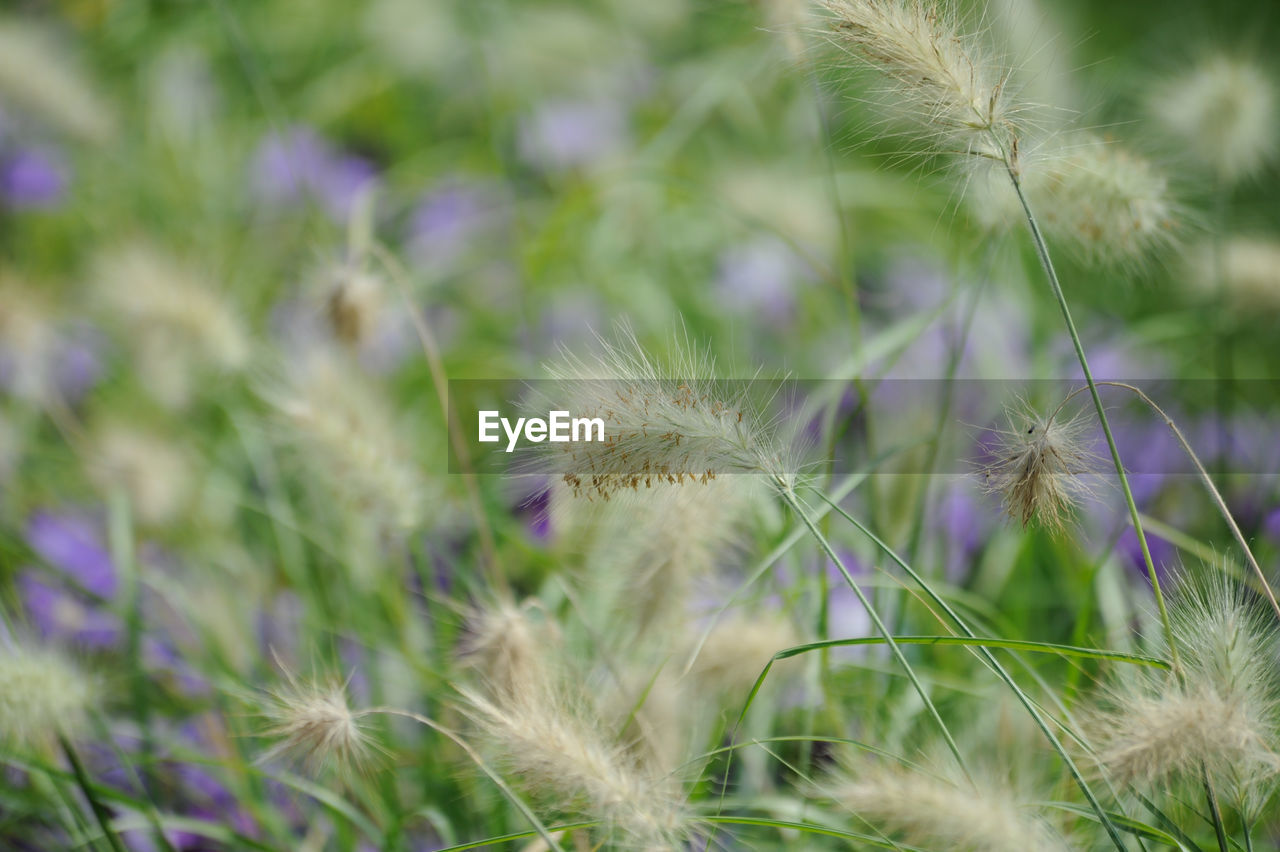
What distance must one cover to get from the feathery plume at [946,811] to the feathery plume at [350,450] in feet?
1.72

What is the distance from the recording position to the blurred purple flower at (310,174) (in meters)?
2.03

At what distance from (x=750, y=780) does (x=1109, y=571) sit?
513 millimetres

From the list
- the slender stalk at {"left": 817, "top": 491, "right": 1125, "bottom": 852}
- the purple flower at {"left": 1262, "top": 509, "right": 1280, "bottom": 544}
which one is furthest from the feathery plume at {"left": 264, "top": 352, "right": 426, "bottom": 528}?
the purple flower at {"left": 1262, "top": 509, "right": 1280, "bottom": 544}

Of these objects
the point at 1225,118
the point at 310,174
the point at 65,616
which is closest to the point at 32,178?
the point at 310,174

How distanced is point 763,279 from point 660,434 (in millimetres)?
1203

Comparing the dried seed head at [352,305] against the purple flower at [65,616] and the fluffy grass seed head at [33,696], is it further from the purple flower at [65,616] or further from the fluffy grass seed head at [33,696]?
the purple flower at [65,616]

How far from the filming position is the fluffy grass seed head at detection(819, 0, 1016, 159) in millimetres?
625

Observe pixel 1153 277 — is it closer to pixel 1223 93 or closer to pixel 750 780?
pixel 1223 93

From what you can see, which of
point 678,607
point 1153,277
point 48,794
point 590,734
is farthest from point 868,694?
point 1153,277

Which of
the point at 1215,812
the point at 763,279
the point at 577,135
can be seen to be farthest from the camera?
the point at 577,135

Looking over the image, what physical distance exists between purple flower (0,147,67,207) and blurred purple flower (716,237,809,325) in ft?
5.04

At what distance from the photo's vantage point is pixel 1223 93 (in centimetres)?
117

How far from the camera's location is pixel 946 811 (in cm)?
65

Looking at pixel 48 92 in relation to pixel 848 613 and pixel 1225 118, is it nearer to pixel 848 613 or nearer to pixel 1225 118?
pixel 848 613
